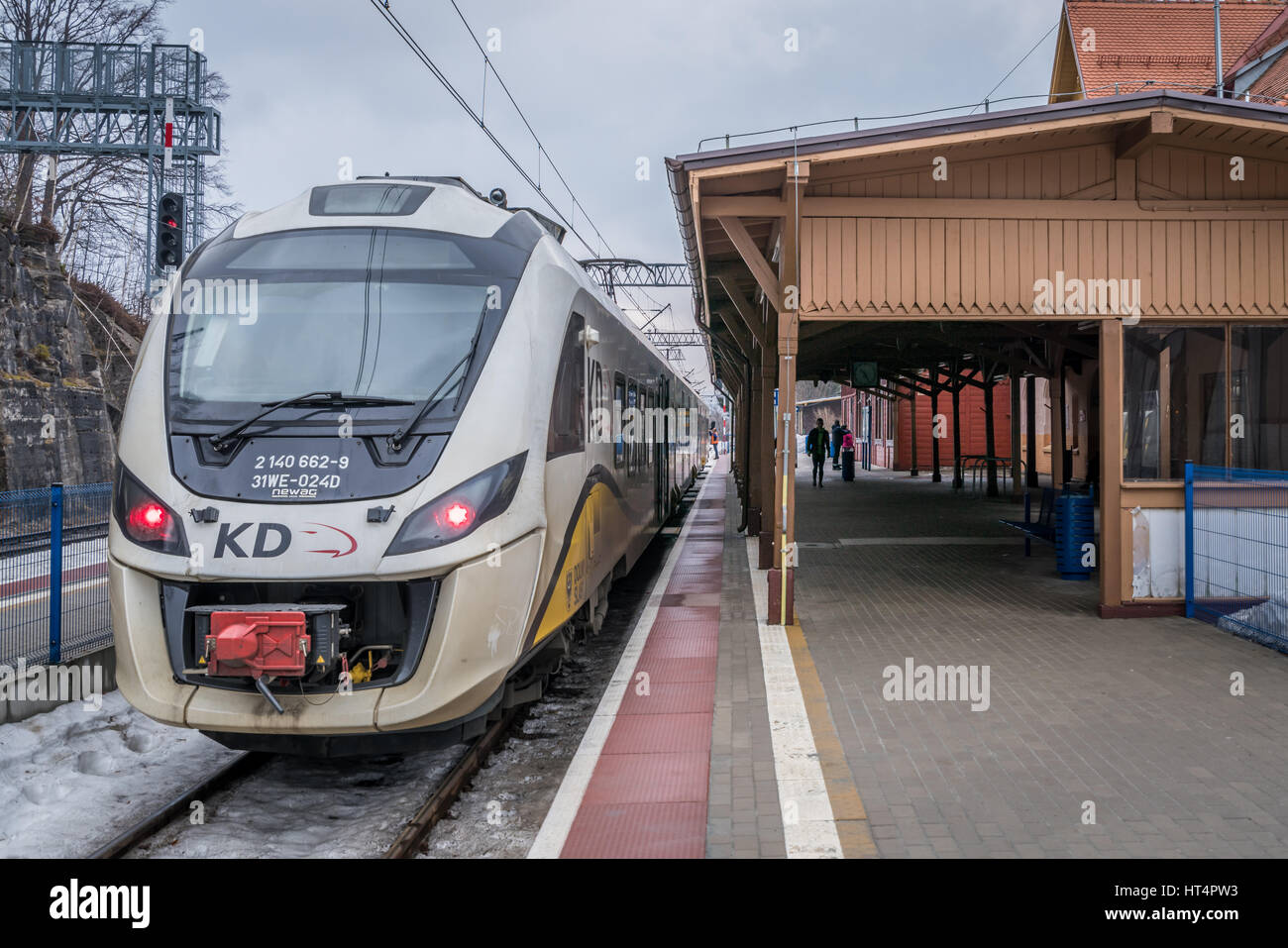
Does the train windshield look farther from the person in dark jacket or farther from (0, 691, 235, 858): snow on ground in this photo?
the person in dark jacket

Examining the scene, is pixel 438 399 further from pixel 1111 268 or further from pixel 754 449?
pixel 754 449

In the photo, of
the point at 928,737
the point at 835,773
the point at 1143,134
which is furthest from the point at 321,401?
the point at 1143,134

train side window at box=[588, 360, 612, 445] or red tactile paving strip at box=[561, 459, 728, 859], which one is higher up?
train side window at box=[588, 360, 612, 445]

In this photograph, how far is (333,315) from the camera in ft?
17.1

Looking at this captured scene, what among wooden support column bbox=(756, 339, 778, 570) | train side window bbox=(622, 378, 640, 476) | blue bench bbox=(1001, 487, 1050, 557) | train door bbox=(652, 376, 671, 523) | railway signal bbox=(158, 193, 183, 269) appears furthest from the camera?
blue bench bbox=(1001, 487, 1050, 557)

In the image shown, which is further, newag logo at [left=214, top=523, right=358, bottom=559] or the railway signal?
the railway signal

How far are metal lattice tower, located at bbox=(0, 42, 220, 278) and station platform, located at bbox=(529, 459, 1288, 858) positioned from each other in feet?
58.3

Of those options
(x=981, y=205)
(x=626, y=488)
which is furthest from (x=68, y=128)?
(x=981, y=205)

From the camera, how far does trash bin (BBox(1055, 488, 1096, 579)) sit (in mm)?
11422

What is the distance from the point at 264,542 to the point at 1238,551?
7.92m

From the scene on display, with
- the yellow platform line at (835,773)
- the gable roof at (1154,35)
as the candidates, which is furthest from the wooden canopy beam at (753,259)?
the gable roof at (1154,35)

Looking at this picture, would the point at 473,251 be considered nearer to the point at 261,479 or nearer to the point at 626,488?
the point at 261,479

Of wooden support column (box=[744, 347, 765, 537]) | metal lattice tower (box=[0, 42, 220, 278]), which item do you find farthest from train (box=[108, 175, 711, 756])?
metal lattice tower (box=[0, 42, 220, 278])
